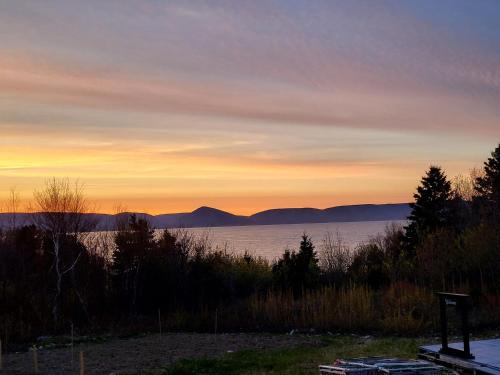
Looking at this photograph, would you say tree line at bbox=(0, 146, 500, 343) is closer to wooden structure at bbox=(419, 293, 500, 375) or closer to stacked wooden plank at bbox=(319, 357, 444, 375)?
wooden structure at bbox=(419, 293, 500, 375)

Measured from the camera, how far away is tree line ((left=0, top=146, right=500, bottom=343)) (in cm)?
1877

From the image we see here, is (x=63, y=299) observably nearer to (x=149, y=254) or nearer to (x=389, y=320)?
(x=149, y=254)

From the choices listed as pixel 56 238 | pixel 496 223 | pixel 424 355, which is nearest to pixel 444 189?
pixel 496 223

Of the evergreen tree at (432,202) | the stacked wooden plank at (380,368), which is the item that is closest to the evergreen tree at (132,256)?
the stacked wooden plank at (380,368)

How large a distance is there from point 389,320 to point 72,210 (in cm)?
1144

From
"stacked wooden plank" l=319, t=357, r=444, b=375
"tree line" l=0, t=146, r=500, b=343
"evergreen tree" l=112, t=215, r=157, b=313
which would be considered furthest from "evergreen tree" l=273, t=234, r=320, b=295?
"stacked wooden plank" l=319, t=357, r=444, b=375

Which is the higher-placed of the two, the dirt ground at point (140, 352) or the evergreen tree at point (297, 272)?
the evergreen tree at point (297, 272)

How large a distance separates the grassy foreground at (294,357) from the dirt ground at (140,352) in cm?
76

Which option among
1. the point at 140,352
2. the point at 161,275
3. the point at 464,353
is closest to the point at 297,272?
the point at 161,275

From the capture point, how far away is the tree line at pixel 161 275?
1877 cm

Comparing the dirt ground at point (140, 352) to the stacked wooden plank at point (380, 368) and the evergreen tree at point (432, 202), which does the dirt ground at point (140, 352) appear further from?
the evergreen tree at point (432, 202)

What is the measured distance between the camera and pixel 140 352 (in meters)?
13.9

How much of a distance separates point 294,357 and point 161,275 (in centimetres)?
939

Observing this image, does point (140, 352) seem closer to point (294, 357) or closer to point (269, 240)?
point (294, 357)
